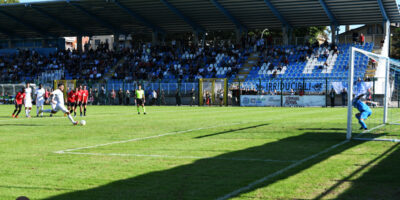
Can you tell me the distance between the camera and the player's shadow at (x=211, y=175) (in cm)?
688

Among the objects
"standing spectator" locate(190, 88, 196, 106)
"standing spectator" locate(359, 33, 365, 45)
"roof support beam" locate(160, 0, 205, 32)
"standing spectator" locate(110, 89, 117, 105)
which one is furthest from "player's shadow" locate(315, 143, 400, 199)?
"roof support beam" locate(160, 0, 205, 32)

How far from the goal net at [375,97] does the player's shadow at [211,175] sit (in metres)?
2.49

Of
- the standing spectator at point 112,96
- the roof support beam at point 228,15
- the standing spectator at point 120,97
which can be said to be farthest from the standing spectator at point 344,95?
the standing spectator at point 112,96

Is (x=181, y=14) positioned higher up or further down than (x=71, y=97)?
higher up

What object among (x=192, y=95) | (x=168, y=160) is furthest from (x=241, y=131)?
(x=192, y=95)

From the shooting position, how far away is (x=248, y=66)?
49.5 m

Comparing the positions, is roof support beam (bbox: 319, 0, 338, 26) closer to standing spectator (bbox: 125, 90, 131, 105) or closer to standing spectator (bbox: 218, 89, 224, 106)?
standing spectator (bbox: 218, 89, 224, 106)

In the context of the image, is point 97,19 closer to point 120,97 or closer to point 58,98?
point 120,97

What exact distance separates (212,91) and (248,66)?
6147mm

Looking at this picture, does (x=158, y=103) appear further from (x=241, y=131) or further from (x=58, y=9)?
(x=241, y=131)

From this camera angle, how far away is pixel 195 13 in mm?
51938

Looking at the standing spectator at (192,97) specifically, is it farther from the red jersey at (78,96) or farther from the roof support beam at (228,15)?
the red jersey at (78,96)

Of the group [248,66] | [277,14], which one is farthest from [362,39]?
[248,66]

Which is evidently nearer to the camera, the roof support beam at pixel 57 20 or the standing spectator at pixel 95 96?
the standing spectator at pixel 95 96
